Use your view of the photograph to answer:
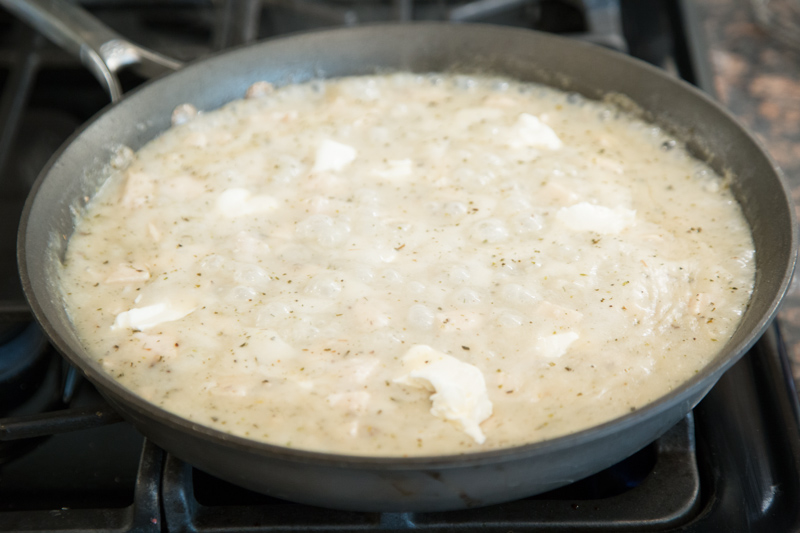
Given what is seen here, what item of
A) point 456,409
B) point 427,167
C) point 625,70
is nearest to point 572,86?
point 625,70

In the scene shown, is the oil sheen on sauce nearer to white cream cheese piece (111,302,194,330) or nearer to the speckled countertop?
white cream cheese piece (111,302,194,330)

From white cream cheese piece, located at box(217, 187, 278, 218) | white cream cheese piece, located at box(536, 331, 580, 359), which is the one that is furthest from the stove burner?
white cream cheese piece, located at box(536, 331, 580, 359)

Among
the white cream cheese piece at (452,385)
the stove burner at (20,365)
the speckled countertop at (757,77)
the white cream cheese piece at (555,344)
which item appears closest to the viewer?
the white cream cheese piece at (452,385)

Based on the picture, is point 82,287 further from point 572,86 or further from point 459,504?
point 572,86

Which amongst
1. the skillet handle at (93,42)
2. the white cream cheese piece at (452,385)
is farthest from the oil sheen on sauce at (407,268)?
the skillet handle at (93,42)

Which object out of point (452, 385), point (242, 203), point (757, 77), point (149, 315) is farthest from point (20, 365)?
point (757, 77)

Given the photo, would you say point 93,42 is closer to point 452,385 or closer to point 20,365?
point 20,365

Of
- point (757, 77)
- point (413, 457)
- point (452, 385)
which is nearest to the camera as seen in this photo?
point (413, 457)

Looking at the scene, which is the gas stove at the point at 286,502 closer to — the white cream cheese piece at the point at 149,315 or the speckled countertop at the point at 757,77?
the white cream cheese piece at the point at 149,315
